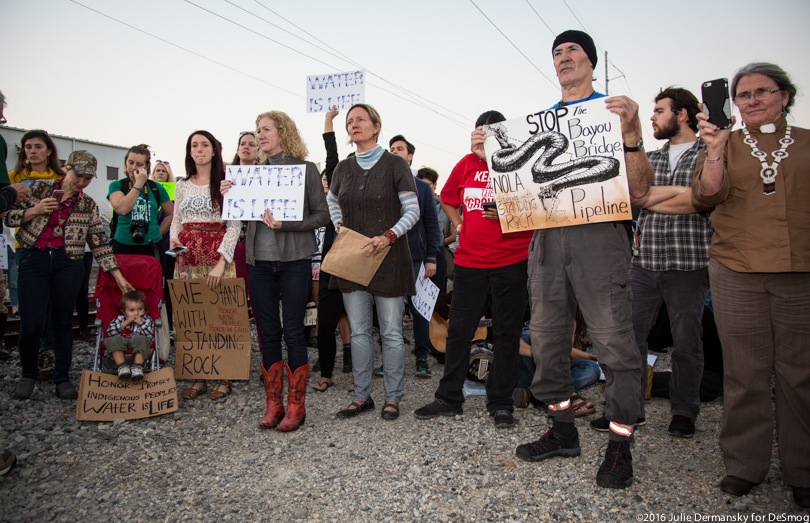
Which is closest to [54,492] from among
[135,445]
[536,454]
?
[135,445]

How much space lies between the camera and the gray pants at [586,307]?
2941 mm

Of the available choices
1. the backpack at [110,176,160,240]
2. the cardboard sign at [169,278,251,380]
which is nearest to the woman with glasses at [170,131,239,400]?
the cardboard sign at [169,278,251,380]

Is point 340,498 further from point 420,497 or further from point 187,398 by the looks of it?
point 187,398

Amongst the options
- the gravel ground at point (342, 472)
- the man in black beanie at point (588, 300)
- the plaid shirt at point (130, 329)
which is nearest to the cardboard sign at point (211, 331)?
the plaid shirt at point (130, 329)

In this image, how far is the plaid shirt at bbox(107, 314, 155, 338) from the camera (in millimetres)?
4902

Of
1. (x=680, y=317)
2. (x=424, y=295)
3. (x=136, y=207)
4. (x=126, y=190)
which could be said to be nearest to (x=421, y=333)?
(x=424, y=295)

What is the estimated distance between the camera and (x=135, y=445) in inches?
145

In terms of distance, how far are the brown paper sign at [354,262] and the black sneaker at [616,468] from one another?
2014 millimetres

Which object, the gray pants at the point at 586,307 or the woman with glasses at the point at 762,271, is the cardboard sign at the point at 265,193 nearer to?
the gray pants at the point at 586,307

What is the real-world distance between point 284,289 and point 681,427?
3.06m

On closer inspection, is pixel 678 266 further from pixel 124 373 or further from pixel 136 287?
pixel 136 287

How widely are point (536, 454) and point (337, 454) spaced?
4.16 ft

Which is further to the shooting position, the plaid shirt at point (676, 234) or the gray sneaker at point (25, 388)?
the gray sneaker at point (25, 388)

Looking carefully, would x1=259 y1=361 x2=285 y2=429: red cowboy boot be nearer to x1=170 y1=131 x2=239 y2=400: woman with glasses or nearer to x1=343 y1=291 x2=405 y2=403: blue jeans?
x1=343 y1=291 x2=405 y2=403: blue jeans
